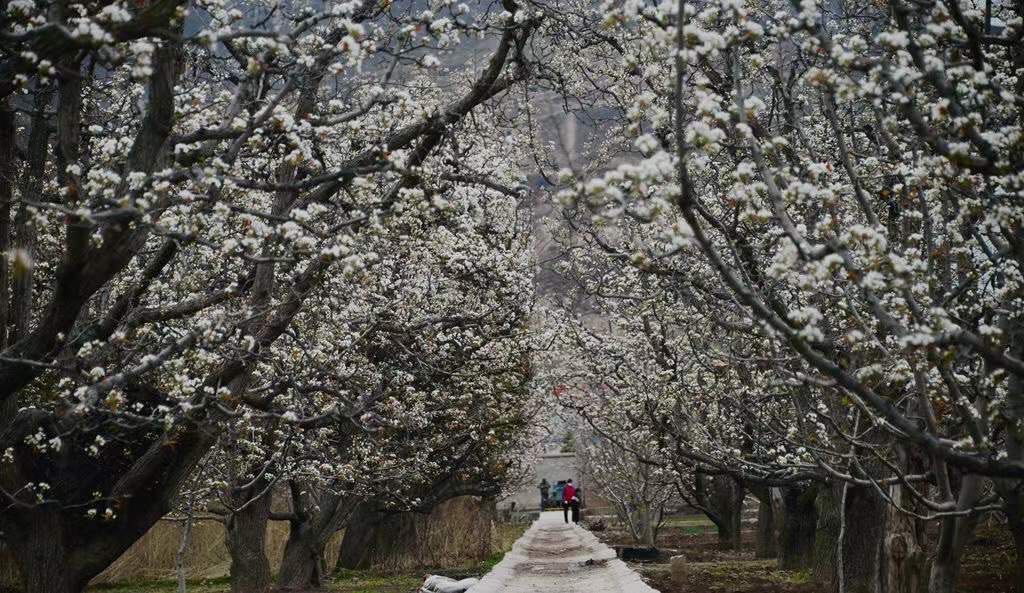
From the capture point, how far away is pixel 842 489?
43.8 feet

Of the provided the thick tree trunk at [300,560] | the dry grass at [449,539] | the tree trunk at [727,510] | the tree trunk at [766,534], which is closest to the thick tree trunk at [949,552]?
the thick tree trunk at [300,560]

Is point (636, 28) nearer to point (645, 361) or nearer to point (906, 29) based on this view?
point (906, 29)

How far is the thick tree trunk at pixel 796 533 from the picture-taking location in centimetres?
2153

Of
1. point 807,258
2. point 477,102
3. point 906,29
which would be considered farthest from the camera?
point 477,102

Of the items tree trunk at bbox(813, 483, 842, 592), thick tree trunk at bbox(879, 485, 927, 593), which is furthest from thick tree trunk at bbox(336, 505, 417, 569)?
thick tree trunk at bbox(879, 485, 927, 593)

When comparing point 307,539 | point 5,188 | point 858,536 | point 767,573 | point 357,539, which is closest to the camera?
point 5,188

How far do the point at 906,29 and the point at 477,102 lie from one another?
15.3ft

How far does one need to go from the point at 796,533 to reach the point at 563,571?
526 cm

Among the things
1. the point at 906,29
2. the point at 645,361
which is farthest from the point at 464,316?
the point at 906,29

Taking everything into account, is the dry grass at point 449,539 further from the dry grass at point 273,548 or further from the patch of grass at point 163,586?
the patch of grass at point 163,586

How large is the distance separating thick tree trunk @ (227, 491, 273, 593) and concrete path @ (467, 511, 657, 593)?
12.8ft

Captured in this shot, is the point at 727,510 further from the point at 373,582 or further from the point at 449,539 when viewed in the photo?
the point at 373,582

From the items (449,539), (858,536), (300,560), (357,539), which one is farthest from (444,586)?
(449,539)

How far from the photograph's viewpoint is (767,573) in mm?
21281
